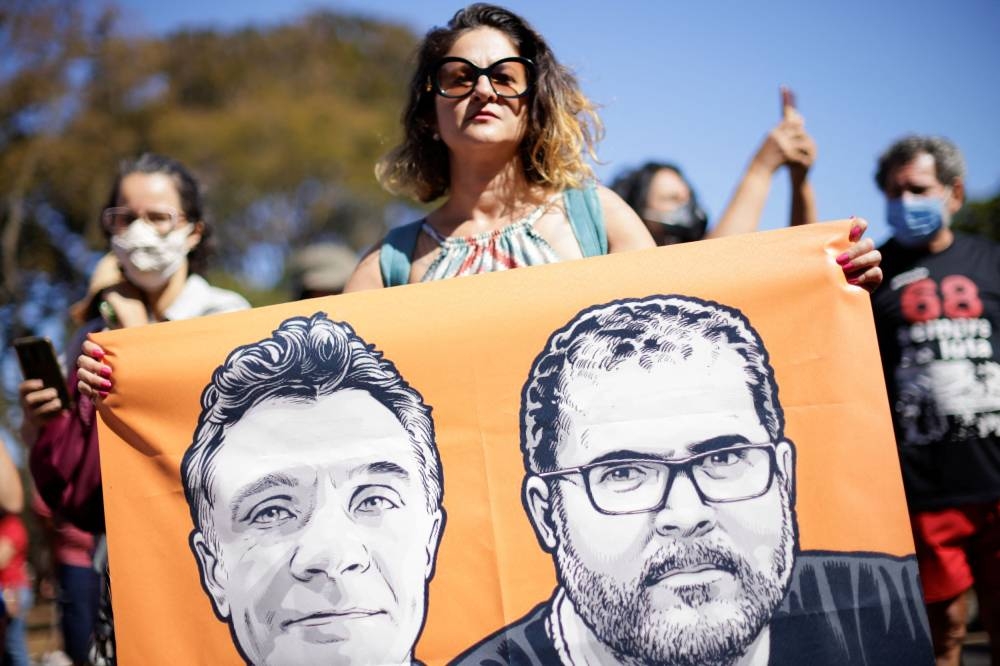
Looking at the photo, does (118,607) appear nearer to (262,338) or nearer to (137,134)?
(262,338)

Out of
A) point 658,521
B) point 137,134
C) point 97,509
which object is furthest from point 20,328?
point 658,521

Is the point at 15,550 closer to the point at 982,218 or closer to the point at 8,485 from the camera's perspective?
the point at 8,485

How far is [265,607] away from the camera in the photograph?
2.10m

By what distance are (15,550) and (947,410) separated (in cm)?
346

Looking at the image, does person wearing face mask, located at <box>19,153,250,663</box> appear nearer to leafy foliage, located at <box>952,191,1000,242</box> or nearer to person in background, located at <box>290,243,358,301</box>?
person in background, located at <box>290,243,358,301</box>

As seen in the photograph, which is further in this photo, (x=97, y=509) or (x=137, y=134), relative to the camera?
(x=137, y=134)

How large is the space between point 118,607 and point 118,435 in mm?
414

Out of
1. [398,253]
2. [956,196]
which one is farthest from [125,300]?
[956,196]

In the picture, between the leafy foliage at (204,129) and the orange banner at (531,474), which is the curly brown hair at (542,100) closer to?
the orange banner at (531,474)

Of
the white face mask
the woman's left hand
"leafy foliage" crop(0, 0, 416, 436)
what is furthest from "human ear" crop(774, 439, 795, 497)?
"leafy foliage" crop(0, 0, 416, 436)

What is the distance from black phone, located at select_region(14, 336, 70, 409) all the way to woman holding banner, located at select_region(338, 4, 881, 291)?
822mm

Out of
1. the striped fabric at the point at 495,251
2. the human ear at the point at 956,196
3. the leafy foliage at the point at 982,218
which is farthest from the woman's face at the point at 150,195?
the leafy foliage at the point at 982,218

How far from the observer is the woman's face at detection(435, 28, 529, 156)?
2357 millimetres

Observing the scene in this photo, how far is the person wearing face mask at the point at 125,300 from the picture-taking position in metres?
2.45
